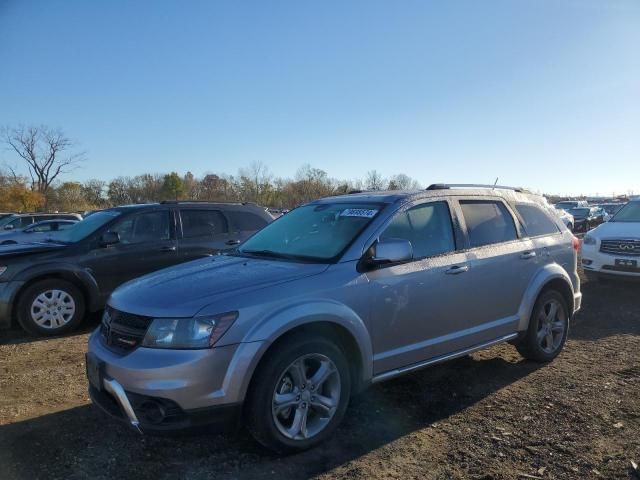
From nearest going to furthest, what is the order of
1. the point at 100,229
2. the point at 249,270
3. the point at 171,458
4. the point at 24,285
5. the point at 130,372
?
the point at 130,372 → the point at 171,458 → the point at 249,270 → the point at 24,285 → the point at 100,229

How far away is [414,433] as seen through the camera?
3666 mm

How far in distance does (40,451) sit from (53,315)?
130 inches

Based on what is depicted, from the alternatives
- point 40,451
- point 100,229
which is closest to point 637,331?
point 40,451

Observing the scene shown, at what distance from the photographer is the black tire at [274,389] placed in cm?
308

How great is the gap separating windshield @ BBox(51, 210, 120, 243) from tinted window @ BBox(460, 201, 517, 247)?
4.99 metres

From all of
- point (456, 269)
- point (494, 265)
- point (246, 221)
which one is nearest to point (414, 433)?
point (456, 269)

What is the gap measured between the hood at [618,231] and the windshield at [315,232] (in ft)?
22.5

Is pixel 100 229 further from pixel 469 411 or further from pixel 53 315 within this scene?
pixel 469 411

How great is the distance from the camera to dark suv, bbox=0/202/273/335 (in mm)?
6172

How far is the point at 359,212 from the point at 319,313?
1.12m

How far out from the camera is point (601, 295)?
28.5 ft

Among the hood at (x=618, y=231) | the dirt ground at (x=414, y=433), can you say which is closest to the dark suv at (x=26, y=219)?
the dirt ground at (x=414, y=433)

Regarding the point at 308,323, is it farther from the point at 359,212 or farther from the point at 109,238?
the point at 109,238

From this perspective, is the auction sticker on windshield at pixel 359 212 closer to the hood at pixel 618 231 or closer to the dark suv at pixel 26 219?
the hood at pixel 618 231
